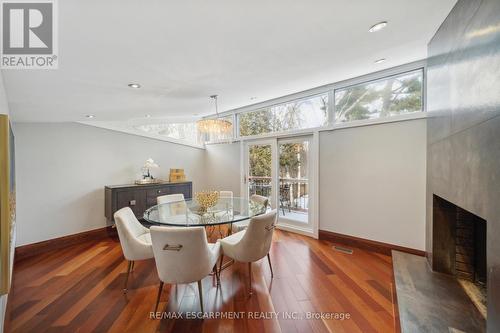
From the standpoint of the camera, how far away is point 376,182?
10.2 feet

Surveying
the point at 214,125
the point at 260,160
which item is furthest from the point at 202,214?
the point at 260,160

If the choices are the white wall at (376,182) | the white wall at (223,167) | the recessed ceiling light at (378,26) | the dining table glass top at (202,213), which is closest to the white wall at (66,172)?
the white wall at (223,167)

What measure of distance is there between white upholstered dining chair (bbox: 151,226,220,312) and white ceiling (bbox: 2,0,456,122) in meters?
1.42

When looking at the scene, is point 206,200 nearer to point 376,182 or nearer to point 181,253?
point 181,253

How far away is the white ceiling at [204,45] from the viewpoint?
1.23 meters

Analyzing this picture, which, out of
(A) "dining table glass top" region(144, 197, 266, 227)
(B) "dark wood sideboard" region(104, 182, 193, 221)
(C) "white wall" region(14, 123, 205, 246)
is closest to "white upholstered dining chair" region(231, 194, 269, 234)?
(A) "dining table glass top" region(144, 197, 266, 227)

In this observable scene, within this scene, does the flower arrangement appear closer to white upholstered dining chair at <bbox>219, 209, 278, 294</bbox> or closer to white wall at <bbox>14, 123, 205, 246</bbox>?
white upholstered dining chair at <bbox>219, 209, 278, 294</bbox>

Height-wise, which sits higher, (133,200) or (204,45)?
(204,45)

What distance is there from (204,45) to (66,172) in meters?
3.57

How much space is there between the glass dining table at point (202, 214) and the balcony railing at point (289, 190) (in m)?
1.25

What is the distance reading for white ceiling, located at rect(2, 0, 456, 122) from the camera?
123 centimetres

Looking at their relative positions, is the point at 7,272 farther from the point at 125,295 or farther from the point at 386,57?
the point at 386,57

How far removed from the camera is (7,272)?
1195 millimetres

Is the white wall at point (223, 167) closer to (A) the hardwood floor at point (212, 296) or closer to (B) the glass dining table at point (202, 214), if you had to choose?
(B) the glass dining table at point (202, 214)
